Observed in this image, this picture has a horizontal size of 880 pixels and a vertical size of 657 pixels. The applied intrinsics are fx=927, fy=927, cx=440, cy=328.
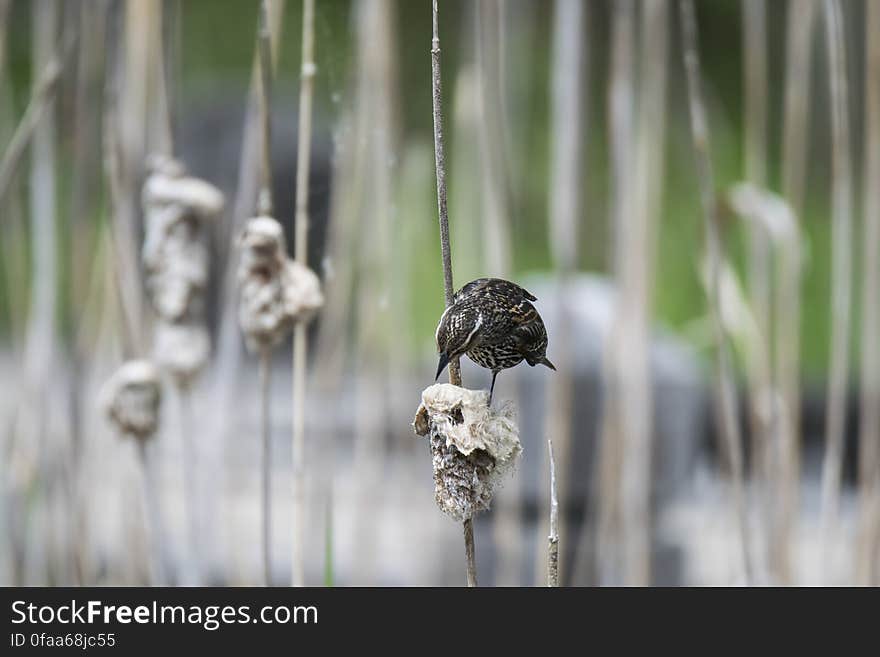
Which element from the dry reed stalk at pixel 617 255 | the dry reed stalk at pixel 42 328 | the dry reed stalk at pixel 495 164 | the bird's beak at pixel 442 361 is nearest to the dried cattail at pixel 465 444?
the bird's beak at pixel 442 361

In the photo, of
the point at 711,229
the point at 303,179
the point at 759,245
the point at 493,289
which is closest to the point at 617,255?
the point at 759,245

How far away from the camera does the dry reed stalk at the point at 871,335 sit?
0.78 metres

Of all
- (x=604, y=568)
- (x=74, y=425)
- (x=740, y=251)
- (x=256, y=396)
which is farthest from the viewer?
(x=740, y=251)

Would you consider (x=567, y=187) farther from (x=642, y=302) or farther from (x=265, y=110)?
(x=265, y=110)

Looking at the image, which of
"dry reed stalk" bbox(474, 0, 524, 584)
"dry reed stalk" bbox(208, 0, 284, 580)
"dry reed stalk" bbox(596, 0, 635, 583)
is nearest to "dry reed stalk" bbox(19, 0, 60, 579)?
"dry reed stalk" bbox(208, 0, 284, 580)

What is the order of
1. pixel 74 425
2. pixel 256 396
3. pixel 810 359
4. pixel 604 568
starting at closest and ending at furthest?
pixel 74 425
pixel 604 568
pixel 256 396
pixel 810 359

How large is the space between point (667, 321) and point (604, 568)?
1.44 meters

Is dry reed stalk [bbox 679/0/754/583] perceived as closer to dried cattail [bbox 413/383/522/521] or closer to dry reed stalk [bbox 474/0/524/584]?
dry reed stalk [bbox 474/0/524/584]

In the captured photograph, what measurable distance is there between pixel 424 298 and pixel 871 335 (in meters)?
0.51

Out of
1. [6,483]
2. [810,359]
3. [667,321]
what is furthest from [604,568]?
[810,359]

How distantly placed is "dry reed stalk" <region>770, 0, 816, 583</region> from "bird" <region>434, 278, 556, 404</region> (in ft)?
1.85

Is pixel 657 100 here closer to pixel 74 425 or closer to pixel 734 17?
pixel 74 425

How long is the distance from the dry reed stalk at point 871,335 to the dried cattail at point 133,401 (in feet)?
2.00
